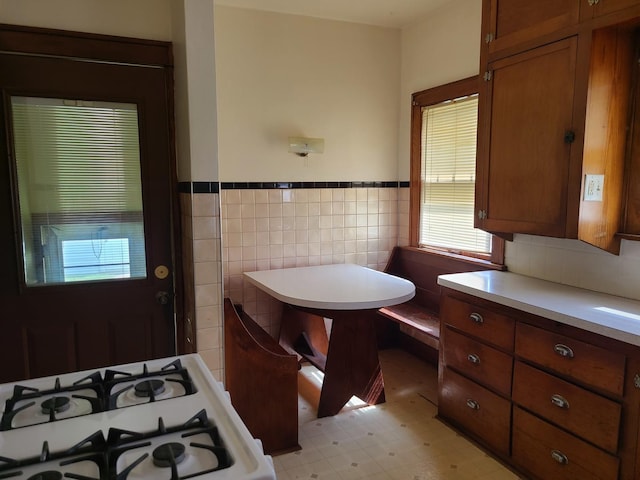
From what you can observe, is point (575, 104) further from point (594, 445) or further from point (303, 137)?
point (303, 137)

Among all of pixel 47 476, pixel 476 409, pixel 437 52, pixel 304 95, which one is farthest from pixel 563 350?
pixel 304 95

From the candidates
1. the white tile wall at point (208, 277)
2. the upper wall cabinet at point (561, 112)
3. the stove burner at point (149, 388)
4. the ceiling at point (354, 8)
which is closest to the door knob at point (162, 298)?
the white tile wall at point (208, 277)

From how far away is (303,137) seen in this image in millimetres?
3514

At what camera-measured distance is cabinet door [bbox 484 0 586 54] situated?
2.10m

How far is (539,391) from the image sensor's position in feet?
7.04

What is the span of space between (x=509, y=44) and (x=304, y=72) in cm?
163

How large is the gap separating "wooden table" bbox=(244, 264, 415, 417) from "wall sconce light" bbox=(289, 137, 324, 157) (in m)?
0.93

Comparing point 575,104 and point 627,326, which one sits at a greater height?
point 575,104

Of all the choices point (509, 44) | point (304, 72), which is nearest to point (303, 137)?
point (304, 72)

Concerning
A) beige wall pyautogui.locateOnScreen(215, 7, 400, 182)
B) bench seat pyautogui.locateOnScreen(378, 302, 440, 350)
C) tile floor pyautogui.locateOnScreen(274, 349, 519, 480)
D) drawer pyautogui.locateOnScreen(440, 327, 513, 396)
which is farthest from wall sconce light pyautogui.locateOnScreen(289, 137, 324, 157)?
tile floor pyautogui.locateOnScreen(274, 349, 519, 480)

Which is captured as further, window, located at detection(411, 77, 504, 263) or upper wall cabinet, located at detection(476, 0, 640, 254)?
window, located at detection(411, 77, 504, 263)

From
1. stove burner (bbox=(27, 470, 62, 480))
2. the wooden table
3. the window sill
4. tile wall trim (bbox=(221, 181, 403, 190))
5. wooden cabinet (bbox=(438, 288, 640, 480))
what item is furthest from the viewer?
tile wall trim (bbox=(221, 181, 403, 190))

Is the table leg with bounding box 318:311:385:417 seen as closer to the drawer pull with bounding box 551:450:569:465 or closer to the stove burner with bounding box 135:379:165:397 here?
the drawer pull with bounding box 551:450:569:465

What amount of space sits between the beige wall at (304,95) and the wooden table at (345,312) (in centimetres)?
91
